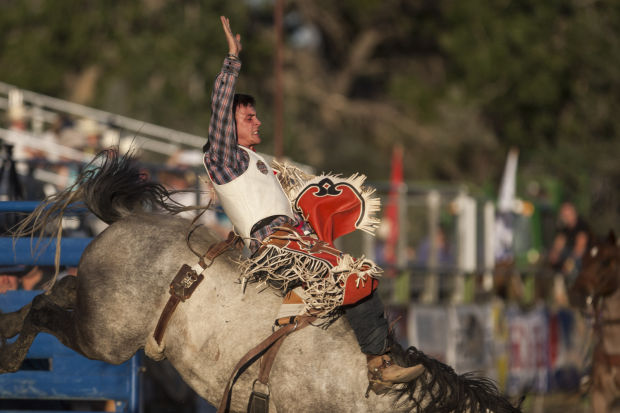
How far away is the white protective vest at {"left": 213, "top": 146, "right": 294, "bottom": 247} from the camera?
17.6 ft

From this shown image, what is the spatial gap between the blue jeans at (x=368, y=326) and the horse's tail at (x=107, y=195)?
4.52ft

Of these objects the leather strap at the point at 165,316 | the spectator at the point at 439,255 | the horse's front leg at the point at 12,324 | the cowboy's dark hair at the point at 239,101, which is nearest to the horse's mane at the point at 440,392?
the leather strap at the point at 165,316

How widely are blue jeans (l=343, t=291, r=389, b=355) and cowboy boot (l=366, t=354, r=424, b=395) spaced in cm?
5

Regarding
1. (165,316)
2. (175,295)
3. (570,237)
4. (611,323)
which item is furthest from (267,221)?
(570,237)

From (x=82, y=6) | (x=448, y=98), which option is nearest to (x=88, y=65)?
(x=82, y=6)

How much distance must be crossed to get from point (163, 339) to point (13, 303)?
1.43m

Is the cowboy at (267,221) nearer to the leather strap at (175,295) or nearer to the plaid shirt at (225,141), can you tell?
the plaid shirt at (225,141)

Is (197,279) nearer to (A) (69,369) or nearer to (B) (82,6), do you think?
(A) (69,369)

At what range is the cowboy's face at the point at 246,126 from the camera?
552cm

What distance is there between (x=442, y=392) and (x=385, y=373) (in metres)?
0.40

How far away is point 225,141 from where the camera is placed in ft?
17.4

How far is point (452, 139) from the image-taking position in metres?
32.5

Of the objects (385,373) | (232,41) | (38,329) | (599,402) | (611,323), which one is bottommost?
(599,402)

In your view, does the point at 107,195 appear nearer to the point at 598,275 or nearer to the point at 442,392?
the point at 442,392
